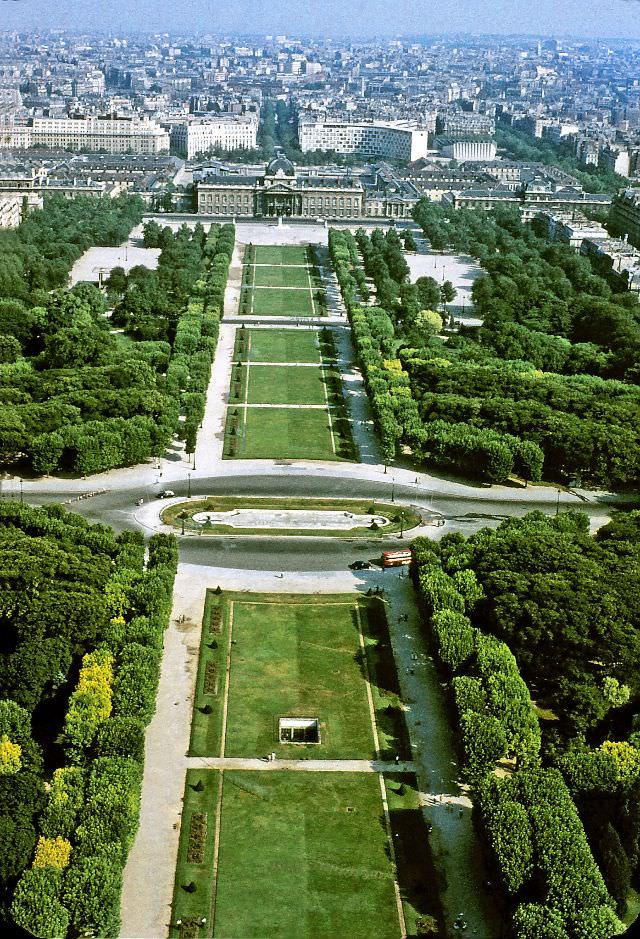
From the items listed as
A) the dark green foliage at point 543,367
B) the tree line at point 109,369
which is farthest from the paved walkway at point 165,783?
the dark green foliage at point 543,367

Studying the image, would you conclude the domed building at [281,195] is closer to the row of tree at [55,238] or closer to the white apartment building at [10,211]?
the row of tree at [55,238]

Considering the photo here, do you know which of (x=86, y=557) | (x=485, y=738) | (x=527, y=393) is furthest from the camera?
(x=527, y=393)

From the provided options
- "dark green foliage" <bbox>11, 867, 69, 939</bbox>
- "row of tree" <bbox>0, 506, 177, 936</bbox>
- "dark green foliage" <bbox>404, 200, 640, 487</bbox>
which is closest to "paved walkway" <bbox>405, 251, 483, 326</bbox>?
"dark green foliage" <bbox>404, 200, 640, 487</bbox>

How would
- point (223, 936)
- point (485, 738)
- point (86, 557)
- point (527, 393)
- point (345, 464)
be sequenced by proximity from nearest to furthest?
point (223, 936), point (485, 738), point (86, 557), point (345, 464), point (527, 393)

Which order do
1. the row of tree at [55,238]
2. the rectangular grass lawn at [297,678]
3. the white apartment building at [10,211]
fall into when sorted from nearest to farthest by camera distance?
1. the rectangular grass lawn at [297,678]
2. the row of tree at [55,238]
3. the white apartment building at [10,211]

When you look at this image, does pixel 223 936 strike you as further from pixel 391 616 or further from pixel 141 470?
pixel 141 470

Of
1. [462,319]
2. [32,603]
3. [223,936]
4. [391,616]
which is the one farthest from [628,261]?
[223,936]

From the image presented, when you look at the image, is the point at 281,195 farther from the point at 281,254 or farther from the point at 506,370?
the point at 506,370
